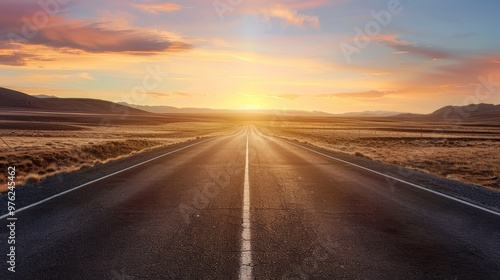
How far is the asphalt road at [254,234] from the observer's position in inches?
208

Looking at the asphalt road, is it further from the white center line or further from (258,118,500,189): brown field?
(258,118,500,189): brown field

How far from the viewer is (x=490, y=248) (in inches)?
248

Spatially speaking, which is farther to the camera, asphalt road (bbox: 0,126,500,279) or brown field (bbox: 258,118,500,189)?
brown field (bbox: 258,118,500,189)

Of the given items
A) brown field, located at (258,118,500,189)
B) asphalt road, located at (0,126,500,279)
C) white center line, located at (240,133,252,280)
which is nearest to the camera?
white center line, located at (240,133,252,280)

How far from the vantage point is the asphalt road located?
208 inches

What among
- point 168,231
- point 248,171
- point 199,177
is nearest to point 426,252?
point 168,231

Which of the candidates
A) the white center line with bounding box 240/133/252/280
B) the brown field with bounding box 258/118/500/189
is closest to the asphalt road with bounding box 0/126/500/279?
the white center line with bounding box 240/133/252/280

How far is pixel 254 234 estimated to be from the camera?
6859mm

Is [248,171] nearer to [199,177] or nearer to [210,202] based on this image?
[199,177]

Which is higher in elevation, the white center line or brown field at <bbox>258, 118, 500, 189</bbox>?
the white center line

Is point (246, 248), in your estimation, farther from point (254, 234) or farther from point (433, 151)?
point (433, 151)

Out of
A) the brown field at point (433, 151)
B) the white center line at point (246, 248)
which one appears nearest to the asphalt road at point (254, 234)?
the white center line at point (246, 248)

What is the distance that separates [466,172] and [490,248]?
18462 mm

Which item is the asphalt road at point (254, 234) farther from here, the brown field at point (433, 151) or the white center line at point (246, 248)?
the brown field at point (433, 151)
